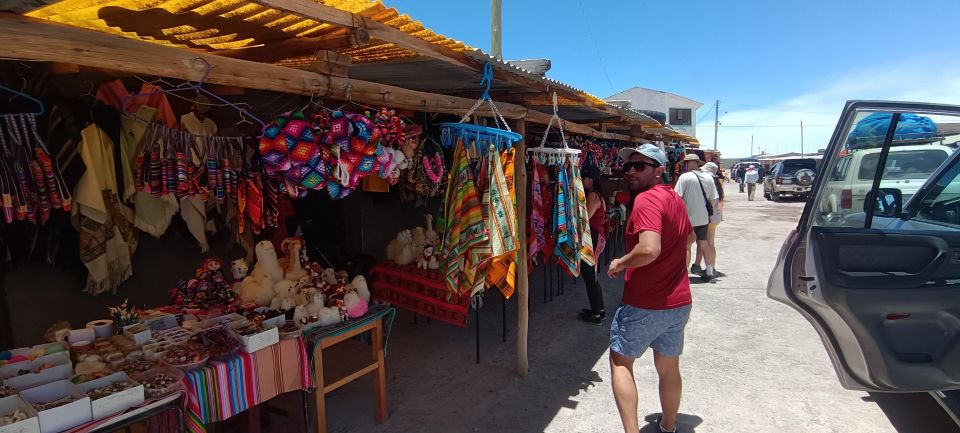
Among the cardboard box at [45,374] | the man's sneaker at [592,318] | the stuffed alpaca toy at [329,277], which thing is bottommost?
the man's sneaker at [592,318]

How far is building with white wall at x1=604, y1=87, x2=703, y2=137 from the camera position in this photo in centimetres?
3369

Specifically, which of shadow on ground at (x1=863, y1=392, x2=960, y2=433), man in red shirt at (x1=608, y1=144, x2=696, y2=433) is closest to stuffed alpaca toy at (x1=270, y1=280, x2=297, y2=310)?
man in red shirt at (x1=608, y1=144, x2=696, y2=433)

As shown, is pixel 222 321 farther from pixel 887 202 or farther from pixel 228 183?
pixel 887 202

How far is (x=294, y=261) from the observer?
338 centimetres

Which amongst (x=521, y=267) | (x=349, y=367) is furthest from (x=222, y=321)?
(x=521, y=267)

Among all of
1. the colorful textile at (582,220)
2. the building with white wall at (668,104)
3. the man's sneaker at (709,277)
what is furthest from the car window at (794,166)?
the colorful textile at (582,220)

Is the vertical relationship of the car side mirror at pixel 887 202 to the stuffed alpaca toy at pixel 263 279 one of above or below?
above

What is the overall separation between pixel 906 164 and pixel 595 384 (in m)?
2.48

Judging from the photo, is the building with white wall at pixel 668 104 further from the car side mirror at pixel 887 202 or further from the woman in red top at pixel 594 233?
the car side mirror at pixel 887 202

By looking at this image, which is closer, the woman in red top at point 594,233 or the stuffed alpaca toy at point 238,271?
the stuffed alpaca toy at point 238,271

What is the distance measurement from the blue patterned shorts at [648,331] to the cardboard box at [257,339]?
1936 mm

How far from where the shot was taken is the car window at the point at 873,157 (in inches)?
97.1

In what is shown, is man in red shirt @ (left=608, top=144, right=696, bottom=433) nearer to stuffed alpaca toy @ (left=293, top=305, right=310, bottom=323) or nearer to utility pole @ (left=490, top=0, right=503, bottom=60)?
stuffed alpaca toy @ (left=293, top=305, right=310, bottom=323)

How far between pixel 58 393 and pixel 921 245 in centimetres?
407
